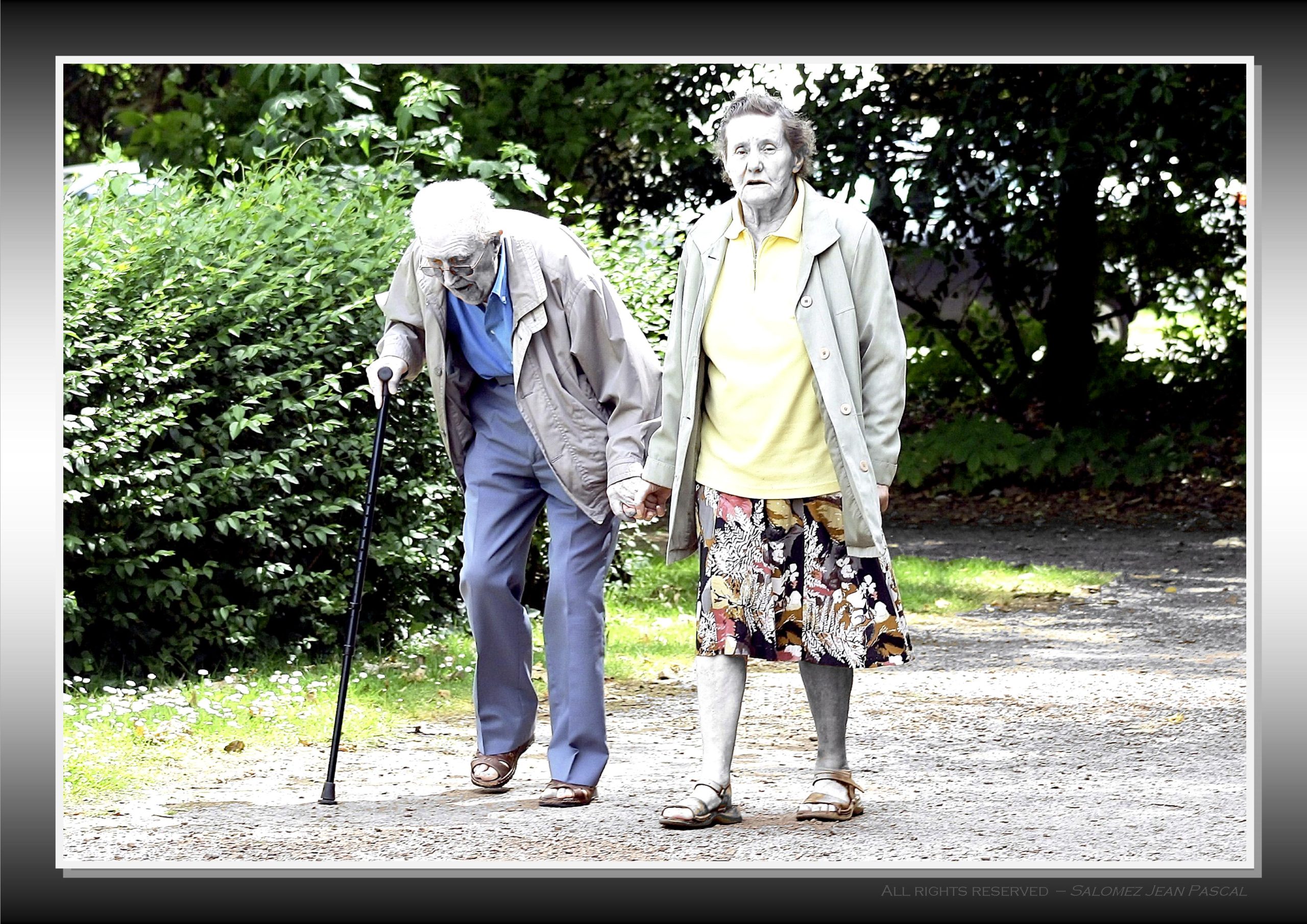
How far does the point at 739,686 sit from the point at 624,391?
36.6 inches

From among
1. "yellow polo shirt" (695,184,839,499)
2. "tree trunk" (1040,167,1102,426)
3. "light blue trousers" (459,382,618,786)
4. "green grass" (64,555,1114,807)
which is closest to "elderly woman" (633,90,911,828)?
"yellow polo shirt" (695,184,839,499)

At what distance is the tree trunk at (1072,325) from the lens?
1373 cm

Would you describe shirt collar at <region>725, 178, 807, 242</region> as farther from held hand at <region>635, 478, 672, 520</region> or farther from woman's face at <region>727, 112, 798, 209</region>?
held hand at <region>635, 478, 672, 520</region>

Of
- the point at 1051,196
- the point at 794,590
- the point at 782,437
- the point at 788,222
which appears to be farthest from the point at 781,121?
the point at 1051,196

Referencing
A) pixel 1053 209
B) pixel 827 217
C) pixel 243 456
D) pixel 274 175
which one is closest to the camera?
pixel 827 217

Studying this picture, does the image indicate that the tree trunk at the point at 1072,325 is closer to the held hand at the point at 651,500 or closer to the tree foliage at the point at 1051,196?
the tree foliage at the point at 1051,196

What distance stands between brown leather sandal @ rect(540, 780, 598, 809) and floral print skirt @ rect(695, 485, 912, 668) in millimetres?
608

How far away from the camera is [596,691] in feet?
15.9

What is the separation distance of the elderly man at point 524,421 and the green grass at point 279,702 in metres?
1.05

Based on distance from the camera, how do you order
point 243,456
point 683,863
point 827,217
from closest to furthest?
point 683,863 < point 827,217 < point 243,456

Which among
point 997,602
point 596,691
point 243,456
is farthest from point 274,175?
point 997,602

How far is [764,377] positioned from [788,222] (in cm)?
43
